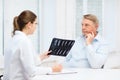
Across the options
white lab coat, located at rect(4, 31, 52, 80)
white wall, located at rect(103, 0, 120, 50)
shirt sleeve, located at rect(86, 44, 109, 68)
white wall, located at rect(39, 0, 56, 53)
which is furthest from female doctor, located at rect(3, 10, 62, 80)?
white wall, located at rect(103, 0, 120, 50)

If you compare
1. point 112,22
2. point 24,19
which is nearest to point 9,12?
point 112,22

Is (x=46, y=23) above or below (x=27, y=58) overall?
above

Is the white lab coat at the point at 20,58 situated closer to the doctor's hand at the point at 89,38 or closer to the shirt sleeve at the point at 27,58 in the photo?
the shirt sleeve at the point at 27,58

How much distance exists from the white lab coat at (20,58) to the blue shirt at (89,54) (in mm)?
1232

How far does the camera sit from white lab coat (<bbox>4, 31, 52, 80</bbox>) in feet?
7.57

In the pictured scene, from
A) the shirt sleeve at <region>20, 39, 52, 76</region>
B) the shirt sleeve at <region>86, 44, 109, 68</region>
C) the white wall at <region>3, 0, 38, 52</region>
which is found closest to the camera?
the shirt sleeve at <region>20, 39, 52, 76</region>

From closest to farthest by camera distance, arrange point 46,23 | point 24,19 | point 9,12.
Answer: point 24,19, point 9,12, point 46,23

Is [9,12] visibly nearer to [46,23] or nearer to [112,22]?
[46,23]

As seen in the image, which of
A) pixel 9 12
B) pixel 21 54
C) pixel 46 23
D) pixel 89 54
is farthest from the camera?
pixel 46 23

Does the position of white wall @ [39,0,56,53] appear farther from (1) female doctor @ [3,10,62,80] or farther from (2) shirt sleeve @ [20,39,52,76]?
(2) shirt sleeve @ [20,39,52,76]

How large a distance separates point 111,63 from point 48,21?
120cm

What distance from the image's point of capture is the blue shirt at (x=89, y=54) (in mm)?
3438

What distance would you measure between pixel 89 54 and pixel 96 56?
0.29ft

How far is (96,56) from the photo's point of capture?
136 inches
